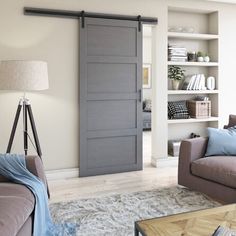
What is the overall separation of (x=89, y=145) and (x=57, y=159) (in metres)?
0.46

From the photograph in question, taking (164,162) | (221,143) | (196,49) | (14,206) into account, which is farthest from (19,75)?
(196,49)

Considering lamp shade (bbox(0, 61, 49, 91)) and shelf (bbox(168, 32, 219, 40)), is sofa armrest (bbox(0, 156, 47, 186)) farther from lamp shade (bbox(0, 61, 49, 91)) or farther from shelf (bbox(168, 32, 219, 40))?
shelf (bbox(168, 32, 219, 40))

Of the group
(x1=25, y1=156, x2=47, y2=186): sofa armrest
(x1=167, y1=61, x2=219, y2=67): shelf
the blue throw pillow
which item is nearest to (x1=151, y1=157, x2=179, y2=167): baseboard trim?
the blue throw pillow

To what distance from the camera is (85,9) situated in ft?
13.6

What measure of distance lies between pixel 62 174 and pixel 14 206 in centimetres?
217

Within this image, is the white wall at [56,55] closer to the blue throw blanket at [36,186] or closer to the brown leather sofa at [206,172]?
the brown leather sofa at [206,172]

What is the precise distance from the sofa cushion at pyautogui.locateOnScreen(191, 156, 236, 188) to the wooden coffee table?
3.37 feet

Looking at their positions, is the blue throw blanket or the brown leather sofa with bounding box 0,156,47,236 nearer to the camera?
the brown leather sofa with bounding box 0,156,47,236

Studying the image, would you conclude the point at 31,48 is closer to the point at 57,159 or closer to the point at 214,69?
the point at 57,159

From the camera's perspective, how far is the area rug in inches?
106

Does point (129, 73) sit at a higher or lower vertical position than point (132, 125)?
higher

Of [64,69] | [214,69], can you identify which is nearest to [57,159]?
[64,69]

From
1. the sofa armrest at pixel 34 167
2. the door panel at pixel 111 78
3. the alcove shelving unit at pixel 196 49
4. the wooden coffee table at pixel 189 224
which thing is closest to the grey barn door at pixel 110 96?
the door panel at pixel 111 78

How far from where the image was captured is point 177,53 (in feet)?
15.7
